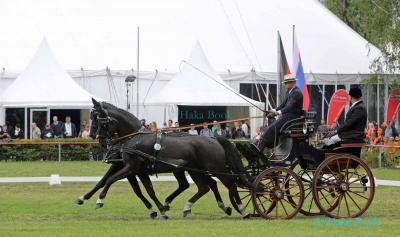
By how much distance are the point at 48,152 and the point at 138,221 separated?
18766 millimetres

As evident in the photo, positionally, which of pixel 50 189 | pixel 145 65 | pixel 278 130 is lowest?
pixel 50 189

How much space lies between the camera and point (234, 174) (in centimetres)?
1423

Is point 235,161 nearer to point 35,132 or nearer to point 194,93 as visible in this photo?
point 194,93

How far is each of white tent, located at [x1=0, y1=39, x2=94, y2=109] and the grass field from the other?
35.9 feet

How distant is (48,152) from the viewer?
31.8 metres

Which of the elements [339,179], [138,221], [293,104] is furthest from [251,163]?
Answer: [138,221]

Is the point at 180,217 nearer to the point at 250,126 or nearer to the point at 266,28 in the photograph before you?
the point at 250,126

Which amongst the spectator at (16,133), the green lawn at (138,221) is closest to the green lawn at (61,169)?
the spectator at (16,133)

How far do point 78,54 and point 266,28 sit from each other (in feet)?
29.1

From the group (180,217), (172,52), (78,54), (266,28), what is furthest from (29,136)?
(180,217)

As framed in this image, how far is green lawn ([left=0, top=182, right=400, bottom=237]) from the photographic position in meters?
11.8

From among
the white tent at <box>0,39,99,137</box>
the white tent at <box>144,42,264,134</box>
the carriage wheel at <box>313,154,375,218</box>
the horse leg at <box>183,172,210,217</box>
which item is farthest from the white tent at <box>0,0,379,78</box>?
the carriage wheel at <box>313,154,375,218</box>

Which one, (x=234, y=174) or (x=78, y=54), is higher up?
(x=78, y=54)

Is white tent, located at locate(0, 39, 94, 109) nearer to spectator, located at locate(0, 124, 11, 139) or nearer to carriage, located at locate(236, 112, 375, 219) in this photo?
spectator, located at locate(0, 124, 11, 139)
